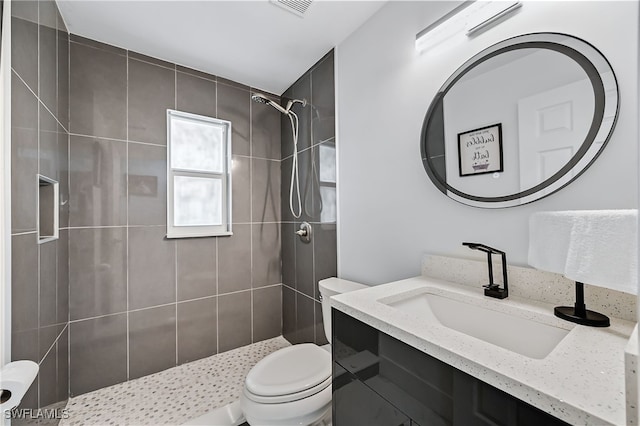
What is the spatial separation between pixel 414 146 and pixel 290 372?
126 cm

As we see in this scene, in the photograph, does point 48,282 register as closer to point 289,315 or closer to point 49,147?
point 49,147

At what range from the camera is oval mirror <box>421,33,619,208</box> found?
2.68ft

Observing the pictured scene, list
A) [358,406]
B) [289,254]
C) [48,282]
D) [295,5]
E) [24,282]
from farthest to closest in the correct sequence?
[289,254] → [295,5] → [48,282] → [24,282] → [358,406]

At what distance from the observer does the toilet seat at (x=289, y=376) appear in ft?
3.83

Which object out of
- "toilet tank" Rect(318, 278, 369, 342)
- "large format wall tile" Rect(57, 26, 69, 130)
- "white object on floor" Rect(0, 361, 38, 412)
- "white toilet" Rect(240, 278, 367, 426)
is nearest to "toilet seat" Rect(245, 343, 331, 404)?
"white toilet" Rect(240, 278, 367, 426)

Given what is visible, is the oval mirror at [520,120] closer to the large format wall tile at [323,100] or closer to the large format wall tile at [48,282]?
the large format wall tile at [323,100]

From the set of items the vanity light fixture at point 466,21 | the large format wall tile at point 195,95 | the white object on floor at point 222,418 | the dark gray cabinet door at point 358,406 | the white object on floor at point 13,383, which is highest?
the large format wall tile at point 195,95

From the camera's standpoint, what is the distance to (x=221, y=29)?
1645 mm

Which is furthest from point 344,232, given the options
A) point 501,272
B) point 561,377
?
point 561,377

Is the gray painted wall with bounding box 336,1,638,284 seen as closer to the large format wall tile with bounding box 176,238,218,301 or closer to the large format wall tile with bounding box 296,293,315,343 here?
the large format wall tile with bounding box 296,293,315,343

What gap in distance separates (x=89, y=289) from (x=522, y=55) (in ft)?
8.30

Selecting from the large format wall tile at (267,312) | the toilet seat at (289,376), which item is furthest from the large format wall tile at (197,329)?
the toilet seat at (289,376)

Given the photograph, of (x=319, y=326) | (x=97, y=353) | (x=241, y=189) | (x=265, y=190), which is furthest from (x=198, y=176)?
(x=319, y=326)

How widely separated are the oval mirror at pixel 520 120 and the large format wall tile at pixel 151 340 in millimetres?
2014
